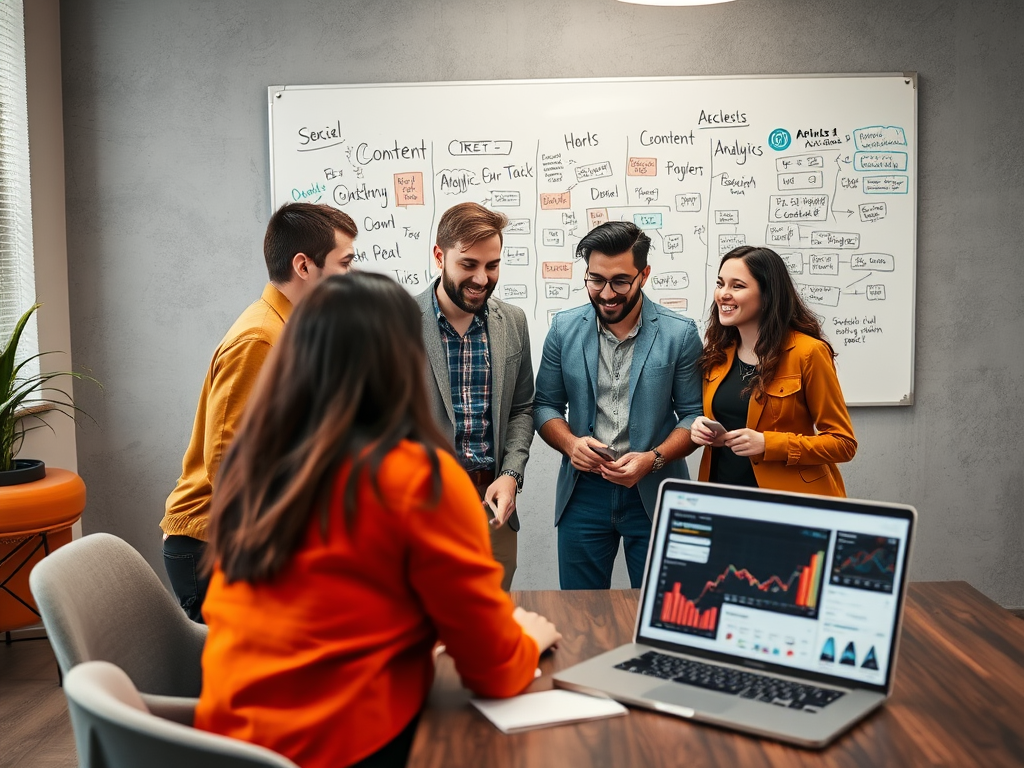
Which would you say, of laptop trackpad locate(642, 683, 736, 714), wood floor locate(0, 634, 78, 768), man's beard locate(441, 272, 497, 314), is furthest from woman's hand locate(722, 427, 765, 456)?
wood floor locate(0, 634, 78, 768)

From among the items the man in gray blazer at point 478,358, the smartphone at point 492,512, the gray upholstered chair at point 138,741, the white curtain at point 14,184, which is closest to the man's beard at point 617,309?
the man in gray blazer at point 478,358

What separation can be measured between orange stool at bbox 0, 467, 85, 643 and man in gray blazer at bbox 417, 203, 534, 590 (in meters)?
1.46

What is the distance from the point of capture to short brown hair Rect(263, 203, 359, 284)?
90.2 inches

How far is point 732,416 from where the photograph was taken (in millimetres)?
2613

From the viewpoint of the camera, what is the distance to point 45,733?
2834 millimetres

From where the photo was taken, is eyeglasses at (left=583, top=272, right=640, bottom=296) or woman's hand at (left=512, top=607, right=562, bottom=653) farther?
eyeglasses at (left=583, top=272, right=640, bottom=296)

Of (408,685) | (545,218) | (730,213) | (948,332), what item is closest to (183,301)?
(545,218)

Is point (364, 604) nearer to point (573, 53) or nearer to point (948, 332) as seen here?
point (573, 53)

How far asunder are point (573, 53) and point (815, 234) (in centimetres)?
122

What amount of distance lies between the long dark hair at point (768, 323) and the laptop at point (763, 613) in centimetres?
113

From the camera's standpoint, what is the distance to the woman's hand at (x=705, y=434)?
242 centimetres

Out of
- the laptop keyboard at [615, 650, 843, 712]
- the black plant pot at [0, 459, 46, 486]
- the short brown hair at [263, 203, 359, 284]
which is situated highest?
the short brown hair at [263, 203, 359, 284]

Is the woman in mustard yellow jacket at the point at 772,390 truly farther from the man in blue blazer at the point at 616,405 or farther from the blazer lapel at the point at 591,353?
the blazer lapel at the point at 591,353

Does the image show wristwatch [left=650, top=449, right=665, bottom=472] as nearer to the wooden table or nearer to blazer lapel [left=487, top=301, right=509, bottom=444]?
blazer lapel [left=487, top=301, right=509, bottom=444]
